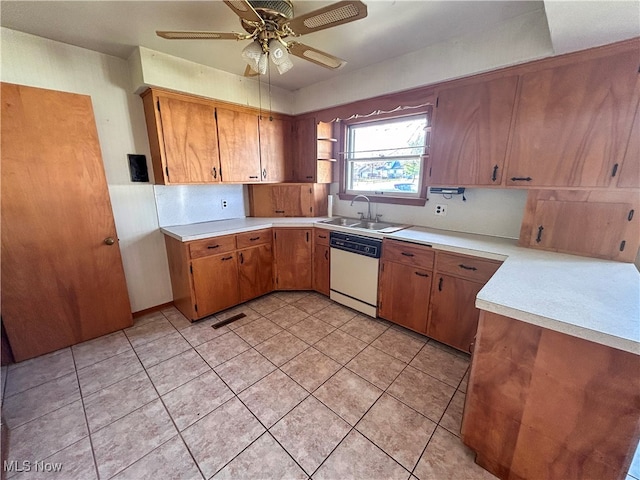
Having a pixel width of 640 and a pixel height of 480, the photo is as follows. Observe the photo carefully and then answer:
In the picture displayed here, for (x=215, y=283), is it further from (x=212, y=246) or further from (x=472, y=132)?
(x=472, y=132)

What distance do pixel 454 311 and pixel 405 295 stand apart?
437 mm

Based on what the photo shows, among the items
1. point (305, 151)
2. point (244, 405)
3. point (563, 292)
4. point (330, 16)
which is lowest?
point (244, 405)

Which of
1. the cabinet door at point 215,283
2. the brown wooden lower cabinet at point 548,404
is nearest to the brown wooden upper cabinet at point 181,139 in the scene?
the cabinet door at point 215,283

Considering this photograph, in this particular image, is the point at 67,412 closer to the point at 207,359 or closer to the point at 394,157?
the point at 207,359

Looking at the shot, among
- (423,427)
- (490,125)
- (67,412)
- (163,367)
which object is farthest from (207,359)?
(490,125)

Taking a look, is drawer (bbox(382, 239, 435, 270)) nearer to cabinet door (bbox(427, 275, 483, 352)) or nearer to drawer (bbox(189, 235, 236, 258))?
cabinet door (bbox(427, 275, 483, 352))

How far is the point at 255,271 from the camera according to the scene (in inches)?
120

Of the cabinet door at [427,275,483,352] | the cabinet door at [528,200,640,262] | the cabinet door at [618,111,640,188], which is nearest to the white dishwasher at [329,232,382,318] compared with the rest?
the cabinet door at [427,275,483,352]

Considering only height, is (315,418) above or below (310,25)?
below

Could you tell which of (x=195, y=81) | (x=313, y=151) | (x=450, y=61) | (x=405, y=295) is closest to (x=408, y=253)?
(x=405, y=295)

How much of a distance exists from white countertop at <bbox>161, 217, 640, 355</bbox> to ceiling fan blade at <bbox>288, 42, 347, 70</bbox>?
61.6 inches

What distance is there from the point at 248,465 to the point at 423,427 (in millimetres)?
1036

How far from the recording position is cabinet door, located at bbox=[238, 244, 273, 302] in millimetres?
2934

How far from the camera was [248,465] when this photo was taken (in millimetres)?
1364
